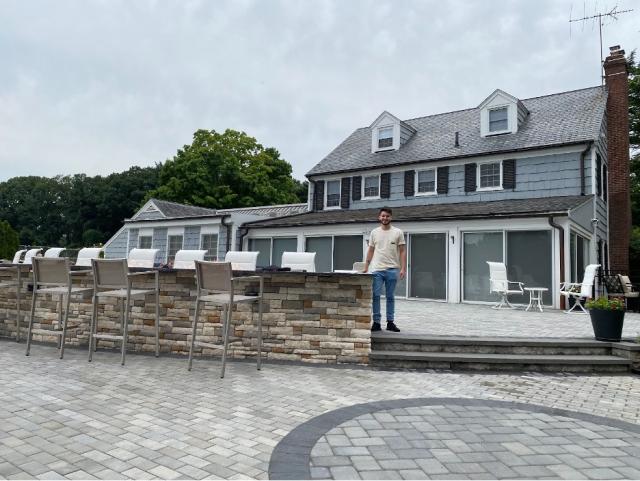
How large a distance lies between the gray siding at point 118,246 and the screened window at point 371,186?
479 inches

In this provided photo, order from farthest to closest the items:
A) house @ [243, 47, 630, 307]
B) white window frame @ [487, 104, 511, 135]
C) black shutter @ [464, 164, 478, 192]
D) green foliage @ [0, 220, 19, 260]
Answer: green foliage @ [0, 220, 19, 260], white window frame @ [487, 104, 511, 135], black shutter @ [464, 164, 478, 192], house @ [243, 47, 630, 307]

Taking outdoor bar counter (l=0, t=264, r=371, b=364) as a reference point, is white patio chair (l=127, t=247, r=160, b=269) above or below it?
above

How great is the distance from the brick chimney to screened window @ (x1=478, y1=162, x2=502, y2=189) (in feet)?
15.1

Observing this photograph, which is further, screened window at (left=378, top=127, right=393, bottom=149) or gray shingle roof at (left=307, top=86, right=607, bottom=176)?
screened window at (left=378, top=127, right=393, bottom=149)

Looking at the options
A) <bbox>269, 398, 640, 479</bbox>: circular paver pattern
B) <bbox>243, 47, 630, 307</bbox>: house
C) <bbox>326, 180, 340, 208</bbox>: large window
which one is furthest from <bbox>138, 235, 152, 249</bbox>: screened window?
<bbox>269, 398, 640, 479</bbox>: circular paver pattern

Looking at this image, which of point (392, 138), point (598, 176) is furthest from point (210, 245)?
point (598, 176)

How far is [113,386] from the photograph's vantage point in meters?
4.11

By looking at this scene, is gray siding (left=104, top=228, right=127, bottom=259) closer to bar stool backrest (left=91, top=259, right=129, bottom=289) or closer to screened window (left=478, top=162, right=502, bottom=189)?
screened window (left=478, top=162, right=502, bottom=189)

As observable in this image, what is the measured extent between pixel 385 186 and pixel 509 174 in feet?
15.0

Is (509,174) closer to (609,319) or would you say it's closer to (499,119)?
(499,119)

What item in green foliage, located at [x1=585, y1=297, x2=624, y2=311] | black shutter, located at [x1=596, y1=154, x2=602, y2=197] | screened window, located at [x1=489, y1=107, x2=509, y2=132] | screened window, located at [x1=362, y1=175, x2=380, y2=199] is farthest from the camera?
screened window, located at [x1=362, y1=175, x2=380, y2=199]

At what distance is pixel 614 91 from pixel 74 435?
18886 millimetres

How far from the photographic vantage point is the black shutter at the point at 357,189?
17.5 m

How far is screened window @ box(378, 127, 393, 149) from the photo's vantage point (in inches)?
709
